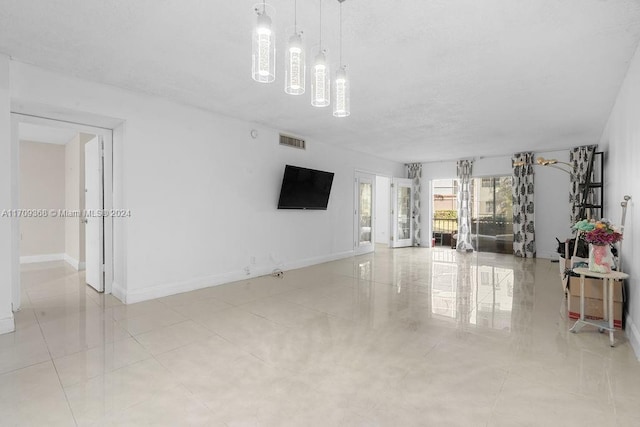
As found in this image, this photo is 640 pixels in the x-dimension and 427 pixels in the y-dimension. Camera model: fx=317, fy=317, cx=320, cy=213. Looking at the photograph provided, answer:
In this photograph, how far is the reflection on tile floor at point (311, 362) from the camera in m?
1.85

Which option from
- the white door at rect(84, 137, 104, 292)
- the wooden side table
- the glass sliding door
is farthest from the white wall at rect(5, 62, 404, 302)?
the glass sliding door

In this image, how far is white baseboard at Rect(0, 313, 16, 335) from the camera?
2941mm

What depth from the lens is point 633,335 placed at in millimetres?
2746

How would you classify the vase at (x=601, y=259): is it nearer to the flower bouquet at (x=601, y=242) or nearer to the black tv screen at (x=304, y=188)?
the flower bouquet at (x=601, y=242)

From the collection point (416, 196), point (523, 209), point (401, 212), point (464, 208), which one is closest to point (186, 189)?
point (401, 212)

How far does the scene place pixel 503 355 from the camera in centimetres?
256

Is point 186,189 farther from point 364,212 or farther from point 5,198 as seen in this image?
point 364,212

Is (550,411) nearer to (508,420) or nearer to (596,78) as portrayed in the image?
(508,420)

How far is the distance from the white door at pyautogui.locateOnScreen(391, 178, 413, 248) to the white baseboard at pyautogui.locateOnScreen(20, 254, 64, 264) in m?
8.02

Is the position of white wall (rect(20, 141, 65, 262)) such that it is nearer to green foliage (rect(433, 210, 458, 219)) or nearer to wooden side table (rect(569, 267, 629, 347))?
wooden side table (rect(569, 267, 629, 347))

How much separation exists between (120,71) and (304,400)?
11.6 ft

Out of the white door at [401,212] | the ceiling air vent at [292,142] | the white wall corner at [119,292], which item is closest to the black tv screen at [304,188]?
the ceiling air vent at [292,142]

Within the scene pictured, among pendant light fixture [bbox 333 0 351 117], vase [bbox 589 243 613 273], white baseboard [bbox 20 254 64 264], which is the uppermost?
pendant light fixture [bbox 333 0 351 117]

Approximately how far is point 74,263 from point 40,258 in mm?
1121
